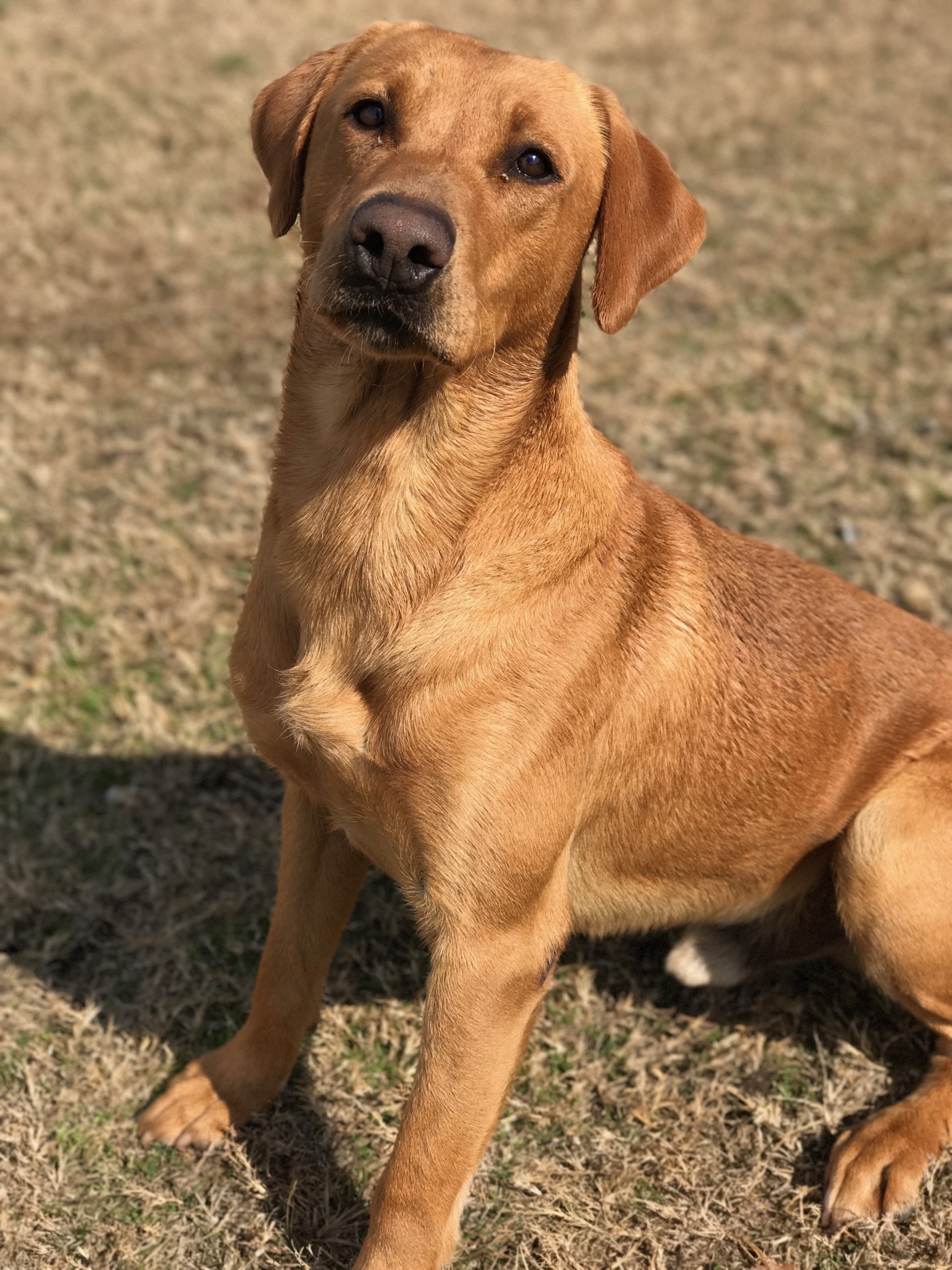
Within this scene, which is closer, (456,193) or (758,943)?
(456,193)

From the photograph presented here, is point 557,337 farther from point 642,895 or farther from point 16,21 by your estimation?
point 16,21

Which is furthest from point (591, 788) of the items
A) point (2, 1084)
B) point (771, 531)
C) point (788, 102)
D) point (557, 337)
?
point (788, 102)

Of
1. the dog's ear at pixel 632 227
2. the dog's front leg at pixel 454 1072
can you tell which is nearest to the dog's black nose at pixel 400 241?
the dog's ear at pixel 632 227

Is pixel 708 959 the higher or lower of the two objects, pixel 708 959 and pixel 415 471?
the lower

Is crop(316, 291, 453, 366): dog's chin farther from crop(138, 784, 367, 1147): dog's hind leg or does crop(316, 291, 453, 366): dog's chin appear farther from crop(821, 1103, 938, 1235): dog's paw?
crop(821, 1103, 938, 1235): dog's paw

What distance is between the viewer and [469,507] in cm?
274

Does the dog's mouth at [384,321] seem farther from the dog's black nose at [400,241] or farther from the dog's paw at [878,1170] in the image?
the dog's paw at [878,1170]

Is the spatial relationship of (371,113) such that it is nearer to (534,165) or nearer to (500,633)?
(534,165)

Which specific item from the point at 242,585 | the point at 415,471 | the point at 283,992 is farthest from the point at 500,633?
the point at 242,585

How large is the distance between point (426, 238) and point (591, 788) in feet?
4.52

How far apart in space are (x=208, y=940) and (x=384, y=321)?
2.34 m

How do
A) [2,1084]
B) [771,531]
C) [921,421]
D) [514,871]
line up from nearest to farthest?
[514,871]
[2,1084]
[771,531]
[921,421]

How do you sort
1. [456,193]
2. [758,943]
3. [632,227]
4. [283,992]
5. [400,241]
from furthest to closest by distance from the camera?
1. [758,943]
2. [283,992]
3. [632,227]
4. [456,193]
5. [400,241]

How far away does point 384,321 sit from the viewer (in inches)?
97.3
